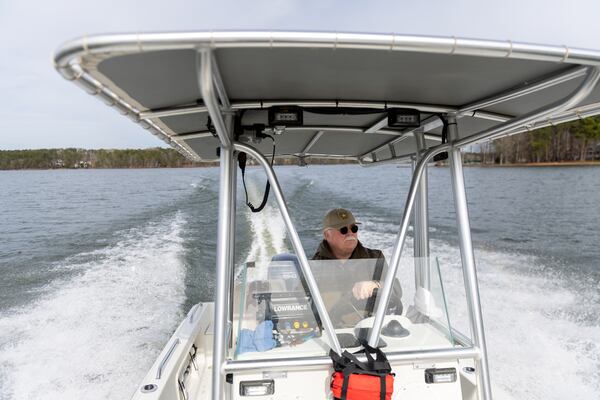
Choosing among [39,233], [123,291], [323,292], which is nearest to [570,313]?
[323,292]

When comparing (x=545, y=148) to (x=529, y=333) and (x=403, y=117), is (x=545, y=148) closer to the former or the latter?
(x=529, y=333)

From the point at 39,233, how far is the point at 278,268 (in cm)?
1298

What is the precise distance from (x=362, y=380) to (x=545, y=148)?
57.4m

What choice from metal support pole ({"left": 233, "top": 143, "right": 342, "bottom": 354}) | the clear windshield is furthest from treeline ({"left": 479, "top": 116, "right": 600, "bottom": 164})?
metal support pole ({"left": 233, "top": 143, "right": 342, "bottom": 354})

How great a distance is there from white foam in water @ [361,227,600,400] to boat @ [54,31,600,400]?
1.48 feet

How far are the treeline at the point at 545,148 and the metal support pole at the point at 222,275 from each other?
169 ft

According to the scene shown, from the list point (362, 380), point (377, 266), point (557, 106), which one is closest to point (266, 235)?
point (377, 266)

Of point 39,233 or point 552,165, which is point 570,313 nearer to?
point 39,233

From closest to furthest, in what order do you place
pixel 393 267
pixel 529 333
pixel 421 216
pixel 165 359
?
pixel 393 267, pixel 165 359, pixel 421 216, pixel 529 333

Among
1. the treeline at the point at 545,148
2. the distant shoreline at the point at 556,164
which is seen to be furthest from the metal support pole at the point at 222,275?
the distant shoreline at the point at 556,164

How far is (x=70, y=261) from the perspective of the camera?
9.26 meters

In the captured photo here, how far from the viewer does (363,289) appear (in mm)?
2314

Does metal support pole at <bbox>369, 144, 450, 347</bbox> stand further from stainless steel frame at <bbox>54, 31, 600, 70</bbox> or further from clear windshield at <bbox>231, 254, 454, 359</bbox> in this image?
stainless steel frame at <bbox>54, 31, 600, 70</bbox>

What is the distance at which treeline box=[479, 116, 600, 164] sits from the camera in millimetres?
49875
